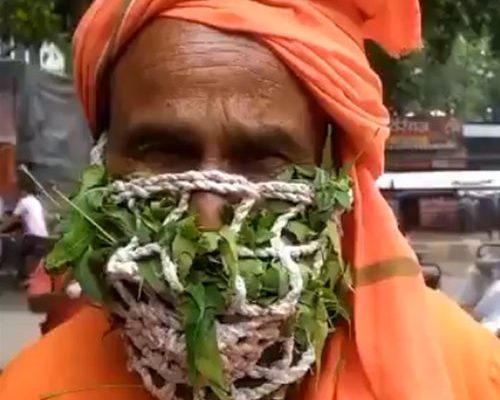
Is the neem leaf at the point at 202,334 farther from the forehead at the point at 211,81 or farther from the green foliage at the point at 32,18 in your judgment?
the green foliage at the point at 32,18

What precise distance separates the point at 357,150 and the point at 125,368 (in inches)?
20.3

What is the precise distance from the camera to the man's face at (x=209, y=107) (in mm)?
2379

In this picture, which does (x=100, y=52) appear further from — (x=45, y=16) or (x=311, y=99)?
(x=45, y=16)

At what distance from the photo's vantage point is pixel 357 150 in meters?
2.48

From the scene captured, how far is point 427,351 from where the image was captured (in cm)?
244

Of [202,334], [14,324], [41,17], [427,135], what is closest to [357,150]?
[202,334]

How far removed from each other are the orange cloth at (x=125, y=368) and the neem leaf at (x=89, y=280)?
0.69 ft

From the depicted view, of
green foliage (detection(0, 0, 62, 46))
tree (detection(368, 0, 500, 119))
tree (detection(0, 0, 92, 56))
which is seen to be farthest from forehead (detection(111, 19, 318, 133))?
green foliage (detection(0, 0, 62, 46))

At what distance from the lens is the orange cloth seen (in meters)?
2.46

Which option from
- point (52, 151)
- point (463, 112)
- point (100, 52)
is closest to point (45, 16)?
point (52, 151)

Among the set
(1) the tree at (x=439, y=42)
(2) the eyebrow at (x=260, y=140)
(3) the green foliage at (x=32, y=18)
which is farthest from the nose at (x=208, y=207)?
(3) the green foliage at (x=32, y=18)

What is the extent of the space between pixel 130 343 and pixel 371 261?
0.41 metres

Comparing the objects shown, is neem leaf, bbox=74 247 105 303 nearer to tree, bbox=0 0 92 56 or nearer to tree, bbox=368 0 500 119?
tree, bbox=368 0 500 119

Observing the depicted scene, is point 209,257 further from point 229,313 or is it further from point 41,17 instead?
point 41,17
